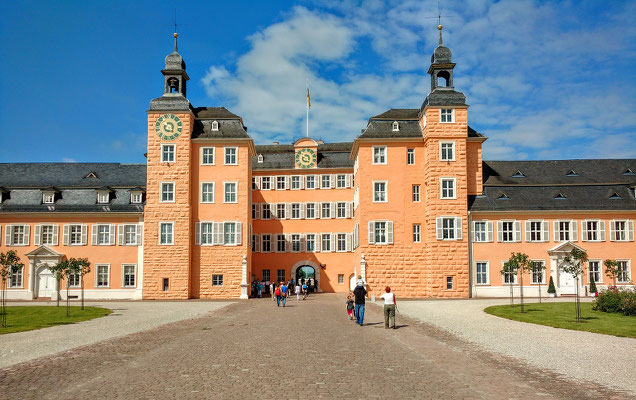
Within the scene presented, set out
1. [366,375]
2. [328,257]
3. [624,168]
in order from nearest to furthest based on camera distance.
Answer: [366,375] < [624,168] < [328,257]

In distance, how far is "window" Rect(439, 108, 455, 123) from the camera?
43.6 metres

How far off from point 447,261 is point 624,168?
61.2 ft

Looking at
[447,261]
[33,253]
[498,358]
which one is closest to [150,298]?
[33,253]

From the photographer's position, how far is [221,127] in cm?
4697

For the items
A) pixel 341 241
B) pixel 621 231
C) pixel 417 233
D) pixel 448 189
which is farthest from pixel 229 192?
pixel 621 231

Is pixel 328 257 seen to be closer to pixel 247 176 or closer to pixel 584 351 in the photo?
pixel 247 176

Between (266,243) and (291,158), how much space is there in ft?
29.1

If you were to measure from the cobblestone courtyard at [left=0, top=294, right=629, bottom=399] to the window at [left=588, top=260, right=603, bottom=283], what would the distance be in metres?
28.5

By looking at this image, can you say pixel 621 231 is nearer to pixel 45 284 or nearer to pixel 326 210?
pixel 326 210

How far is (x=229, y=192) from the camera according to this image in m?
46.0

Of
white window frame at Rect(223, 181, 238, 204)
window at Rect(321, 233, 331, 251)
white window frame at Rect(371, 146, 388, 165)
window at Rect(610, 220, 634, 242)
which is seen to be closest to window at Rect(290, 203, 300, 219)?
window at Rect(321, 233, 331, 251)

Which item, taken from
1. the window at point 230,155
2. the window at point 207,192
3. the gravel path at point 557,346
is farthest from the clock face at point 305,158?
the gravel path at point 557,346

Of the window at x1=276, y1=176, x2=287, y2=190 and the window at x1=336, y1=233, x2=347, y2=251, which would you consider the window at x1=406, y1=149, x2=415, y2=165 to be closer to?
the window at x1=336, y1=233, x2=347, y2=251

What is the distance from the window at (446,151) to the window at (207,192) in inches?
710
